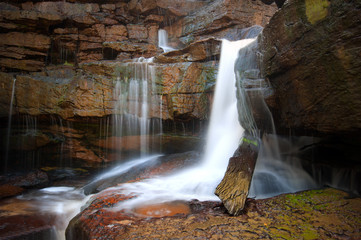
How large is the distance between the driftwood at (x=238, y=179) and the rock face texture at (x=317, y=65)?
1.12 metres

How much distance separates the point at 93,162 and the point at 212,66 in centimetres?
650

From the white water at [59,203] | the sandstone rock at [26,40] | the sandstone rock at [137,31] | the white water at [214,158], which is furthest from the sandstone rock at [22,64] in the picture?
the white water at [214,158]

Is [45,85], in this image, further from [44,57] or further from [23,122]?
[44,57]

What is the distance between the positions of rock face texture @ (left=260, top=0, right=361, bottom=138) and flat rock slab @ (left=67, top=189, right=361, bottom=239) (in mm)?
1391

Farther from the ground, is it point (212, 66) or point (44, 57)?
point (44, 57)

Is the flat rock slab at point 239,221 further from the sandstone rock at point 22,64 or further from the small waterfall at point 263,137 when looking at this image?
the sandstone rock at point 22,64

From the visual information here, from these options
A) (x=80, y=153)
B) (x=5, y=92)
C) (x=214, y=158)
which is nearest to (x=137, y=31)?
(x=5, y=92)

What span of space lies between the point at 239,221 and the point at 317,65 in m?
2.85

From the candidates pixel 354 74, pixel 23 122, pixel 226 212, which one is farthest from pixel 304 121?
pixel 23 122

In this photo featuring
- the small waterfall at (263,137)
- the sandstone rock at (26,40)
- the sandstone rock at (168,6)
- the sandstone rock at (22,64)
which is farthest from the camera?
the sandstone rock at (168,6)

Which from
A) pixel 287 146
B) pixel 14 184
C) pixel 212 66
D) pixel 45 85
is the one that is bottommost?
pixel 14 184

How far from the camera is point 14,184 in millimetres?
7328

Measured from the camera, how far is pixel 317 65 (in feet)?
11.7

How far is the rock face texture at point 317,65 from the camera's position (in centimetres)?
312
